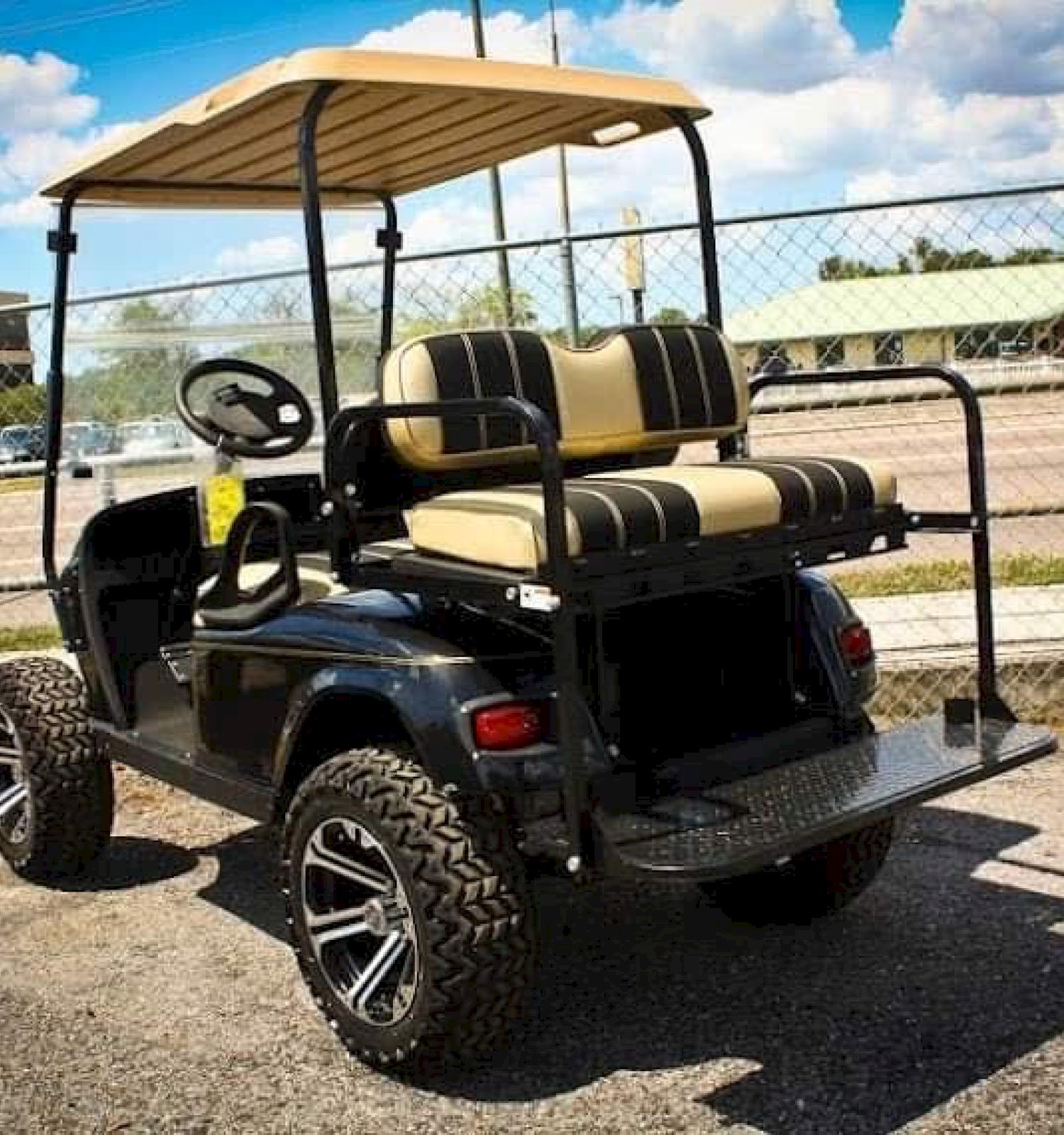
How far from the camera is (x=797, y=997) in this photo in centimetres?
354

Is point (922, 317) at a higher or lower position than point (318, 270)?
lower

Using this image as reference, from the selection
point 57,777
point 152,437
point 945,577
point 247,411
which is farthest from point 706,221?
point 945,577

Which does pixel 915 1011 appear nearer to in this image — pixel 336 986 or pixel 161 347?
pixel 336 986

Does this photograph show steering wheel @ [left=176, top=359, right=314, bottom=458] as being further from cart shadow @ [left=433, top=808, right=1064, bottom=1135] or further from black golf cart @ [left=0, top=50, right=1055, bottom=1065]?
cart shadow @ [left=433, top=808, right=1064, bottom=1135]

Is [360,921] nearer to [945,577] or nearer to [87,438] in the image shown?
[87,438]

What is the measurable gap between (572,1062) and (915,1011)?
0.77m

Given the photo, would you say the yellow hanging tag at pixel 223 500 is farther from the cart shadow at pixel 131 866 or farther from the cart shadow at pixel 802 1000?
the cart shadow at pixel 802 1000

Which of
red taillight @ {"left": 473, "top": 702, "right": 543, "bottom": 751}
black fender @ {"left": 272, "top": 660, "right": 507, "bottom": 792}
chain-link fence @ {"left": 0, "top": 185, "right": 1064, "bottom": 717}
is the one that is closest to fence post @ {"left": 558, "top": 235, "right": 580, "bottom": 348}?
chain-link fence @ {"left": 0, "top": 185, "right": 1064, "bottom": 717}

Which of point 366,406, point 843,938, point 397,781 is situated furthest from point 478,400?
point 843,938

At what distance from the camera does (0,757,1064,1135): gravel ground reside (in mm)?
3061

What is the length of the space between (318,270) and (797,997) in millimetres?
2002

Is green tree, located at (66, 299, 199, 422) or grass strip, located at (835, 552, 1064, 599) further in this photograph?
grass strip, located at (835, 552, 1064, 599)

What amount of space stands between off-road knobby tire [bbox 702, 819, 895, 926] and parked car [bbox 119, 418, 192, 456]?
2.00 metres

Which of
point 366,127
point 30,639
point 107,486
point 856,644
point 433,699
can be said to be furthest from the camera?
point 30,639
